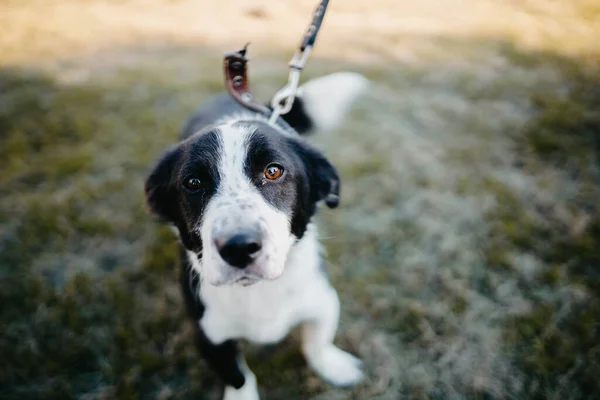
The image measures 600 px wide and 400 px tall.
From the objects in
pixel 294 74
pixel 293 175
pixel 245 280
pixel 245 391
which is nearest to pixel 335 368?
pixel 245 391

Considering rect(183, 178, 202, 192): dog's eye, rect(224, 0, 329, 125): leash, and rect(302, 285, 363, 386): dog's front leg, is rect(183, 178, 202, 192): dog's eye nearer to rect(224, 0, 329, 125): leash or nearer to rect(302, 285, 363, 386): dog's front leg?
rect(224, 0, 329, 125): leash

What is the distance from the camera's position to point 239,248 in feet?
4.16

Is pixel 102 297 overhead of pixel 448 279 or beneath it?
beneath

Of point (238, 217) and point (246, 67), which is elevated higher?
point (246, 67)

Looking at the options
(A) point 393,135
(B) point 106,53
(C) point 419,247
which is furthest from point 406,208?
(B) point 106,53

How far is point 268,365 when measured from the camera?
2115 millimetres

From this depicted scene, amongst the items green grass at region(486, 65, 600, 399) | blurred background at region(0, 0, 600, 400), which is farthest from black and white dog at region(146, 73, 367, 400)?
green grass at region(486, 65, 600, 399)

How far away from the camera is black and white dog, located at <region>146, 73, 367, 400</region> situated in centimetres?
134

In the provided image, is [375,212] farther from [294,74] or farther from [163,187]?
[163,187]

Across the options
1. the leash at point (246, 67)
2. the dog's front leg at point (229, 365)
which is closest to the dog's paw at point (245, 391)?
the dog's front leg at point (229, 365)

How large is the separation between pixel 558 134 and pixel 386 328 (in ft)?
8.38

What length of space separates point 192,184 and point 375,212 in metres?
1.78

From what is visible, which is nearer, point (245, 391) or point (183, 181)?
point (183, 181)

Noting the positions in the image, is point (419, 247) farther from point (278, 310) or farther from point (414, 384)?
point (278, 310)
